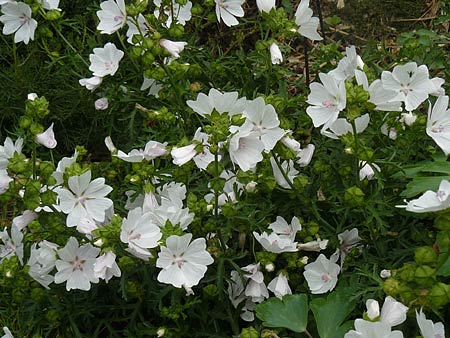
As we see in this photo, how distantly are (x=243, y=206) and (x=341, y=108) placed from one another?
44cm

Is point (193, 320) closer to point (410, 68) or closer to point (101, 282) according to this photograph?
point (101, 282)

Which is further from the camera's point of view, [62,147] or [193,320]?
[62,147]

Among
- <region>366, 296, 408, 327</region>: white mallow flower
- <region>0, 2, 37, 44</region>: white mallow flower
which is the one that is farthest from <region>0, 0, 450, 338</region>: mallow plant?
<region>0, 2, 37, 44</region>: white mallow flower

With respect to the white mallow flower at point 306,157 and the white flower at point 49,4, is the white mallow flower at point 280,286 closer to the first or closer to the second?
the white mallow flower at point 306,157

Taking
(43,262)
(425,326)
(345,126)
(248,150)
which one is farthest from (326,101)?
(43,262)

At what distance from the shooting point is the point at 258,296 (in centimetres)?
236

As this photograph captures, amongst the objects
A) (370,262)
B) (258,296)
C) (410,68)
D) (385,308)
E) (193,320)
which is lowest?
(193,320)

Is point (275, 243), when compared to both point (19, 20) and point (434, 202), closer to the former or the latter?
point (434, 202)

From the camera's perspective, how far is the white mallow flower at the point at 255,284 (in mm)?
2359

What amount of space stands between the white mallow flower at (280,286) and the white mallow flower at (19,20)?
1223 millimetres

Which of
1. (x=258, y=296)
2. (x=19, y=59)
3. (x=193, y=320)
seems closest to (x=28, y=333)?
(x=193, y=320)

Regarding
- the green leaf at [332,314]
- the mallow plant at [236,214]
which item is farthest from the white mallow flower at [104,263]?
the green leaf at [332,314]

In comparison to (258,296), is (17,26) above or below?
above

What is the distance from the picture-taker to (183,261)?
217cm
